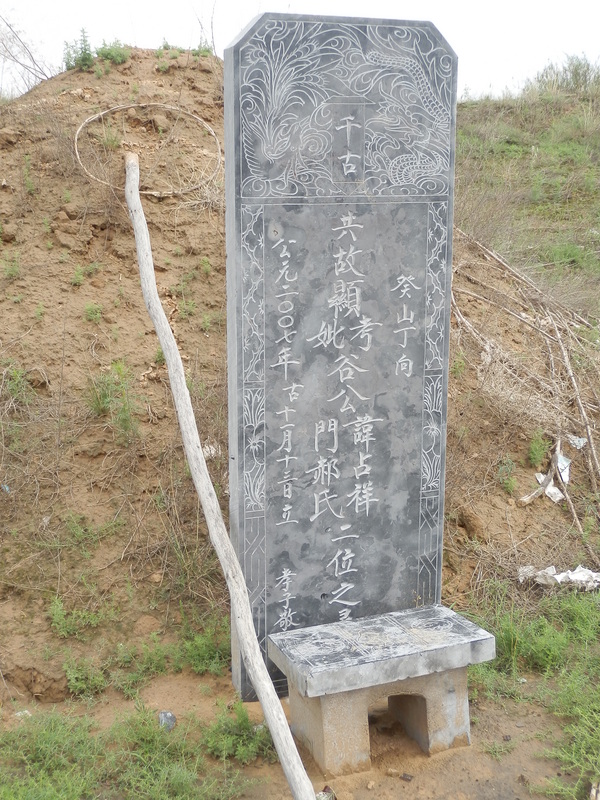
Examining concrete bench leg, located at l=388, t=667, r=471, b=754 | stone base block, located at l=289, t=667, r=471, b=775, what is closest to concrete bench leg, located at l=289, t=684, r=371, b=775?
stone base block, located at l=289, t=667, r=471, b=775

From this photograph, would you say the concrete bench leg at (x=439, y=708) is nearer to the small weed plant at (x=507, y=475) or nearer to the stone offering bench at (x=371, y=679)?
the stone offering bench at (x=371, y=679)

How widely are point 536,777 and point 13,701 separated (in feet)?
7.64

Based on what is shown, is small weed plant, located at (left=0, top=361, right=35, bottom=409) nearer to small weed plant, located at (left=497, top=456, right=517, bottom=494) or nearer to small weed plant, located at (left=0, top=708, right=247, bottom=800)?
small weed plant, located at (left=0, top=708, right=247, bottom=800)

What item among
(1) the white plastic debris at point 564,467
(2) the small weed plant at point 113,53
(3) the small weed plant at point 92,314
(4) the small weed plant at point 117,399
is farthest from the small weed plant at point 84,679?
(2) the small weed plant at point 113,53

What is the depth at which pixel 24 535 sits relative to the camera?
415 cm

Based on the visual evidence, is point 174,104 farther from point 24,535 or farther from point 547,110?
point 547,110

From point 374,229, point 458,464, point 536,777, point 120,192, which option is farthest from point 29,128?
point 536,777

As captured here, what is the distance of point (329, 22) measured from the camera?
324cm

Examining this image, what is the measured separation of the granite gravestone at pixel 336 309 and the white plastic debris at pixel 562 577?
88 centimetres

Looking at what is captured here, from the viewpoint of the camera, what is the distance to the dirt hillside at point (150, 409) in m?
3.72

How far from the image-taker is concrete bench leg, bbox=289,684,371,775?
3.07m

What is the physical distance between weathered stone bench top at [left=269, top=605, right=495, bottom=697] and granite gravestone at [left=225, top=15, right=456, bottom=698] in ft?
0.63

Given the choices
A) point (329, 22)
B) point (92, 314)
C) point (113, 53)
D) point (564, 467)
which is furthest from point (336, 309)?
point (113, 53)

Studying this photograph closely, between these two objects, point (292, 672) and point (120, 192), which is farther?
point (120, 192)
